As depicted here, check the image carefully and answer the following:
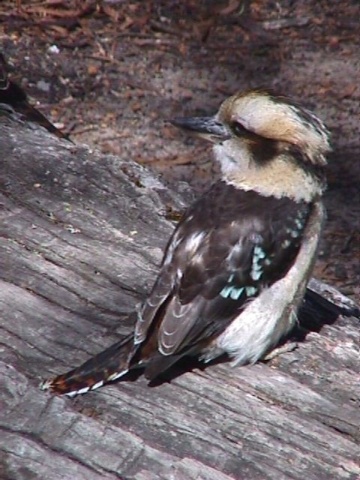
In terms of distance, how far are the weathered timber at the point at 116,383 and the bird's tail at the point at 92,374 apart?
0.11 ft

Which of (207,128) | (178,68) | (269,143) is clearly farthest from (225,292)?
(178,68)

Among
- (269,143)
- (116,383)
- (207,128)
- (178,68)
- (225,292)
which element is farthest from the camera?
(178,68)

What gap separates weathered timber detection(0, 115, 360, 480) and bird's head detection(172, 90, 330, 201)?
35 cm

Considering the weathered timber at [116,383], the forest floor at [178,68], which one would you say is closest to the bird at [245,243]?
the weathered timber at [116,383]

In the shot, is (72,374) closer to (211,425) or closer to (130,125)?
(211,425)

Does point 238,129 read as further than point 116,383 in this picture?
Yes

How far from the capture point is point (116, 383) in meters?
3.50

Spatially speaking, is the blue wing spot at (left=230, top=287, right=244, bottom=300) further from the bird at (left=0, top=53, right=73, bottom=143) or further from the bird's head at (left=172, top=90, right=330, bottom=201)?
the bird at (left=0, top=53, right=73, bottom=143)

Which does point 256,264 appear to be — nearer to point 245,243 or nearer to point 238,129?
point 245,243

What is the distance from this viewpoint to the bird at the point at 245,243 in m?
3.80

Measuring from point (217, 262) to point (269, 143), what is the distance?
49 centimetres

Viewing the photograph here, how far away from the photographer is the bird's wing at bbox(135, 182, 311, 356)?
379cm

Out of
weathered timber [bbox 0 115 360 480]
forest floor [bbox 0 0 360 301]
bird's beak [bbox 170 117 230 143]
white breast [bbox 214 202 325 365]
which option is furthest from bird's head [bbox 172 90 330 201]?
forest floor [bbox 0 0 360 301]

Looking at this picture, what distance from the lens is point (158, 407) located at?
3367 millimetres
